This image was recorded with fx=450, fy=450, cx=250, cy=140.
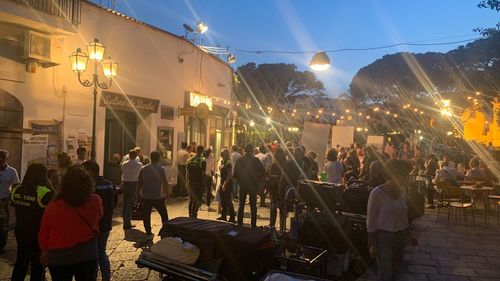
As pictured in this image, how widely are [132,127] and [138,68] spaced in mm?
1935

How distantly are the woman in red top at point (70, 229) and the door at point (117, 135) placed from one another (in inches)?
400

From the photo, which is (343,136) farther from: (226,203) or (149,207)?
(149,207)

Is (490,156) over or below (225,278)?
over

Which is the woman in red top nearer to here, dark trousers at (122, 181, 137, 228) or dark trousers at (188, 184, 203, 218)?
dark trousers at (122, 181, 137, 228)

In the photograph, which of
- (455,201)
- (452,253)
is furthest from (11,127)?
(455,201)

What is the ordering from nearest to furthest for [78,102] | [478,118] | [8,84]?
[8,84], [78,102], [478,118]

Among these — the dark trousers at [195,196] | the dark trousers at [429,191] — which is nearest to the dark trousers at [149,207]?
the dark trousers at [195,196]

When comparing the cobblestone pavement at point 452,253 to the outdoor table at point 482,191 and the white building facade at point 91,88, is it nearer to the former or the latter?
the outdoor table at point 482,191

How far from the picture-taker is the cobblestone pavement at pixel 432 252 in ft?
21.0

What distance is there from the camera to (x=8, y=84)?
31.3 ft

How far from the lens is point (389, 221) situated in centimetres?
433

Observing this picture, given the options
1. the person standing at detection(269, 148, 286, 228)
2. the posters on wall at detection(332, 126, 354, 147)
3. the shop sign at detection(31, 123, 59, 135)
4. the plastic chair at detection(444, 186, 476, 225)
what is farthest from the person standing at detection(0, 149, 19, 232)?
the posters on wall at detection(332, 126, 354, 147)

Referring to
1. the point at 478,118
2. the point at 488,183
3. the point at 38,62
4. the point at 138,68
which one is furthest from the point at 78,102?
the point at 478,118

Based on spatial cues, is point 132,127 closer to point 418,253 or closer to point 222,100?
point 222,100
